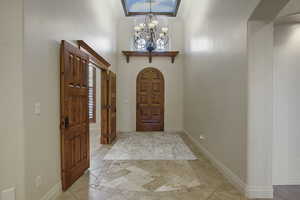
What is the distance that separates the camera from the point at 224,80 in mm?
3047

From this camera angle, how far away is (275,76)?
2.54m

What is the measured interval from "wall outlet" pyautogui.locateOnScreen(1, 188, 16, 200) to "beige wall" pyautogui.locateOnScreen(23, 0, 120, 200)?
11 cm

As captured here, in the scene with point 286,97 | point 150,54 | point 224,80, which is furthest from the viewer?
point 150,54

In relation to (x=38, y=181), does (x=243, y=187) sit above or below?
below

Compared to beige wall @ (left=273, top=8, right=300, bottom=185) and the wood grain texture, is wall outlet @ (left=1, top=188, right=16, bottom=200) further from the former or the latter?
the wood grain texture

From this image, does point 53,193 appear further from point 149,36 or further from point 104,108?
point 149,36

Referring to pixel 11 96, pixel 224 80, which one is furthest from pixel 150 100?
A: pixel 11 96

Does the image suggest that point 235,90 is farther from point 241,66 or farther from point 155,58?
point 155,58

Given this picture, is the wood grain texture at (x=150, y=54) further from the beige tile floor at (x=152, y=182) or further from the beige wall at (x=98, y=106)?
the beige tile floor at (x=152, y=182)

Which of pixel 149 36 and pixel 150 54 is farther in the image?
pixel 150 54

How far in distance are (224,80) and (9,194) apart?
10.3 feet

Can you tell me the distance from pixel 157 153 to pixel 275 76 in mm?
2787

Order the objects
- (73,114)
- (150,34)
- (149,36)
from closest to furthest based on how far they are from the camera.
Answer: (73,114), (150,34), (149,36)

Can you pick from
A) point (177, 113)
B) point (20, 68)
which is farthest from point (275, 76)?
point (177, 113)
